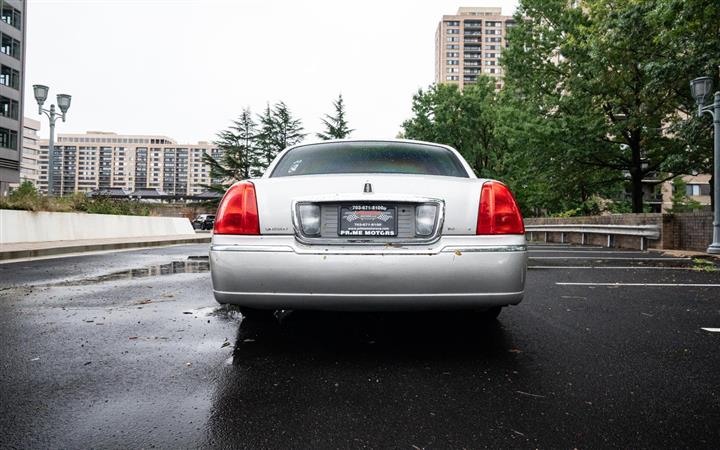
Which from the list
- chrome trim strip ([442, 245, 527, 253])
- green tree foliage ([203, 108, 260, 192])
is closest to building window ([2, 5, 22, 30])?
green tree foliage ([203, 108, 260, 192])

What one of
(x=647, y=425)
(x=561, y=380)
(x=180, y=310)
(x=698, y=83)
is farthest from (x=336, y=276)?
(x=698, y=83)

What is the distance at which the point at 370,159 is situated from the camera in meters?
3.77

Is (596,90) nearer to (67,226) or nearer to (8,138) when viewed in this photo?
(67,226)

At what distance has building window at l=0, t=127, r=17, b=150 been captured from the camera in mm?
50531

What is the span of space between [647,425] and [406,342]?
152 cm

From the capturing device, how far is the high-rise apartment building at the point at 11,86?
5012 cm

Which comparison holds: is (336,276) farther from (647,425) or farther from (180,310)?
(180,310)

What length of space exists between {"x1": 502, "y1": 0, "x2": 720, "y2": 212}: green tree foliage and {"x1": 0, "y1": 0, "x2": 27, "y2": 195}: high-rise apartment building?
5243cm

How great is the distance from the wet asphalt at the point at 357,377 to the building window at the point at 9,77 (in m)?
60.6

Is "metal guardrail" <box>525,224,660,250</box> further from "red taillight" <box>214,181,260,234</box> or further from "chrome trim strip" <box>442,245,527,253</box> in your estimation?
"red taillight" <box>214,181,260,234</box>

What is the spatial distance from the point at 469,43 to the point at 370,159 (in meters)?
160

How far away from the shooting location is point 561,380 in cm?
248

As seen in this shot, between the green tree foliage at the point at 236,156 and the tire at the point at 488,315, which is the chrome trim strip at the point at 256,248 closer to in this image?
the tire at the point at 488,315

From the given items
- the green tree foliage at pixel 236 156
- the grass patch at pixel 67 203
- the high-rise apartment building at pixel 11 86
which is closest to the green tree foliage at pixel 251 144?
the green tree foliage at pixel 236 156
